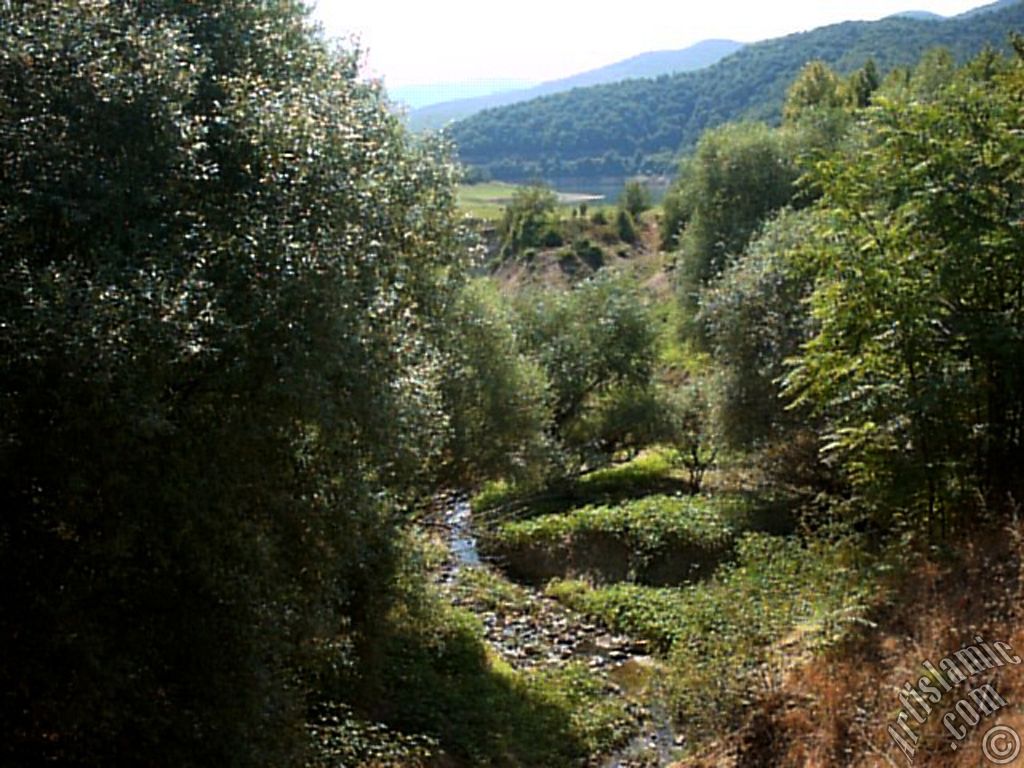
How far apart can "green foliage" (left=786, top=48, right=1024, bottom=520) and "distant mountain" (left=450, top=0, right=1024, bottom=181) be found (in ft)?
329

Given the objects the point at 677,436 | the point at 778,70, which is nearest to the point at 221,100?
the point at 677,436

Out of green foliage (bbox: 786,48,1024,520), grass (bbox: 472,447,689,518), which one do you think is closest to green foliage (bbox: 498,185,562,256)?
grass (bbox: 472,447,689,518)

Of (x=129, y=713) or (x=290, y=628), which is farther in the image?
(x=290, y=628)

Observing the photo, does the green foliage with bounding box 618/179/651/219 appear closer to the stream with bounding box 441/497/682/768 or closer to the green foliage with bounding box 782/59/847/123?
the green foliage with bounding box 782/59/847/123

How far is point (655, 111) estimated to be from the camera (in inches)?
5458

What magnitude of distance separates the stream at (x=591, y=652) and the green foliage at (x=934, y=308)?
17.2 ft

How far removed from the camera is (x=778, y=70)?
126 m

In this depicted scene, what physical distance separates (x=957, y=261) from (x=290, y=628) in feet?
33.3

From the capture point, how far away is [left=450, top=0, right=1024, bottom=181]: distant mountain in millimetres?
117438

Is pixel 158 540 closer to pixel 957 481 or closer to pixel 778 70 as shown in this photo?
pixel 957 481

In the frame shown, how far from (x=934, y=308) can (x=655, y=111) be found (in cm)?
13308

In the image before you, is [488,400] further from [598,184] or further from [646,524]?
[598,184]

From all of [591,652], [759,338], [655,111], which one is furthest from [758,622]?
[655,111]

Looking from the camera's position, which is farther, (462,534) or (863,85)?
(863,85)
